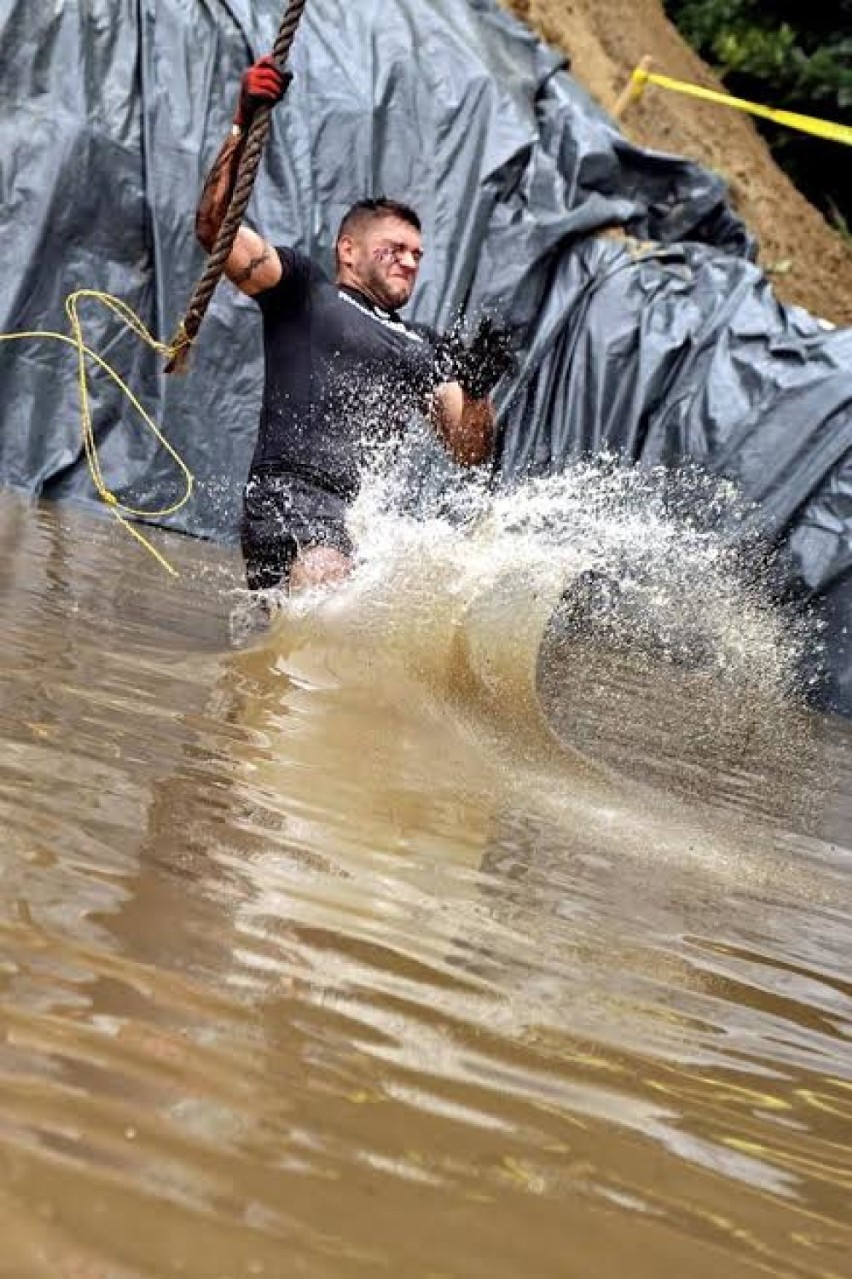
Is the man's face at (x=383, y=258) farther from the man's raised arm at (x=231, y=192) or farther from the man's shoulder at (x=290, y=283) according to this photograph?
the man's raised arm at (x=231, y=192)

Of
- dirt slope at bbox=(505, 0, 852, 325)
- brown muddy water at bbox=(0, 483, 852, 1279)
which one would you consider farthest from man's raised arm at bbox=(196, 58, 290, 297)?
dirt slope at bbox=(505, 0, 852, 325)

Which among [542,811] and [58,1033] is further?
[542,811]

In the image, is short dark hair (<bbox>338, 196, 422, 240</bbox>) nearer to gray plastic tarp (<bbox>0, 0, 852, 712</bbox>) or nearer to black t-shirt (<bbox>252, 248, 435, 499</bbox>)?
black t-shirt (<bbox>252, 248, 435, 499</bbox>)

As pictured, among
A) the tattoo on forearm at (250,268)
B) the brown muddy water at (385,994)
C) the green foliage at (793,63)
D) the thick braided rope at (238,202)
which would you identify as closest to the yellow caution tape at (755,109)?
the green foliage at (793,63)

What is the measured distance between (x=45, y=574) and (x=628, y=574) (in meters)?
3.75

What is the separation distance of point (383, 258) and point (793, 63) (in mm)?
11173

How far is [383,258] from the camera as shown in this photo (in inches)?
202

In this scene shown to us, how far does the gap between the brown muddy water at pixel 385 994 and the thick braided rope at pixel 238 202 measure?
3.06ft

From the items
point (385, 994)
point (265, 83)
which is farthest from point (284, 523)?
point (385, 994)

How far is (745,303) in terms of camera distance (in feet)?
27.9

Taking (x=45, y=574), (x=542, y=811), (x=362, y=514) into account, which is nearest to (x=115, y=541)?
(x=45, y=574)

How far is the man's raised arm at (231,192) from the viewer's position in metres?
3.99

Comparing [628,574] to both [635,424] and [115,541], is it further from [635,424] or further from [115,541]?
[115,541]

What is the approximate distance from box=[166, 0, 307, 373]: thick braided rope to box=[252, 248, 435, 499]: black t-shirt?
457 millimetres
